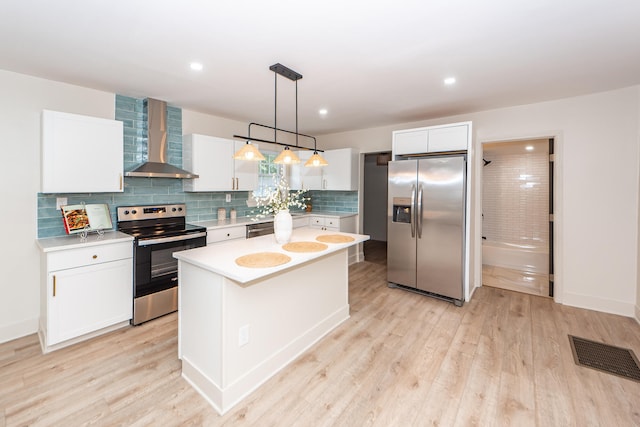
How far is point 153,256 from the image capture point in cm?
297

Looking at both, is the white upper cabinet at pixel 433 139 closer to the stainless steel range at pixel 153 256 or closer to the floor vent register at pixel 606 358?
the floor vent register at pixel 606 358

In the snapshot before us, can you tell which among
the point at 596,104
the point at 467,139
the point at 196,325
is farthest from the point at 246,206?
the point at 596,104

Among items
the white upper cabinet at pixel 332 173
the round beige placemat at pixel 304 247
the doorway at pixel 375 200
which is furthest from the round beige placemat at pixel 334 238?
the doorway at pixel 375 200

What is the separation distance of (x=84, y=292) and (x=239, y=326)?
1722mm

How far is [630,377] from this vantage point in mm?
2131

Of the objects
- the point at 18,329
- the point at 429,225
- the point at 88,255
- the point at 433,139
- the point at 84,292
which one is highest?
the point at 433,139

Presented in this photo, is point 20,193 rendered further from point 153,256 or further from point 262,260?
point 262,260


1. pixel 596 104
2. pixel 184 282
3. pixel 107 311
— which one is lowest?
pixel 107 311

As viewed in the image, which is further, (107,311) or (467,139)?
(467,139)

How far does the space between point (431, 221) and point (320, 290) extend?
1760 mm

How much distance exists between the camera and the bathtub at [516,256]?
A: 477 centimetres

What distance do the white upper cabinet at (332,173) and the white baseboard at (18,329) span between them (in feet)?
12.6

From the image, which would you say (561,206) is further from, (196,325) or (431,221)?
(196,325)

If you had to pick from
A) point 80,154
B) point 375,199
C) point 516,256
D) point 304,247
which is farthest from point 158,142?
point 516,256
